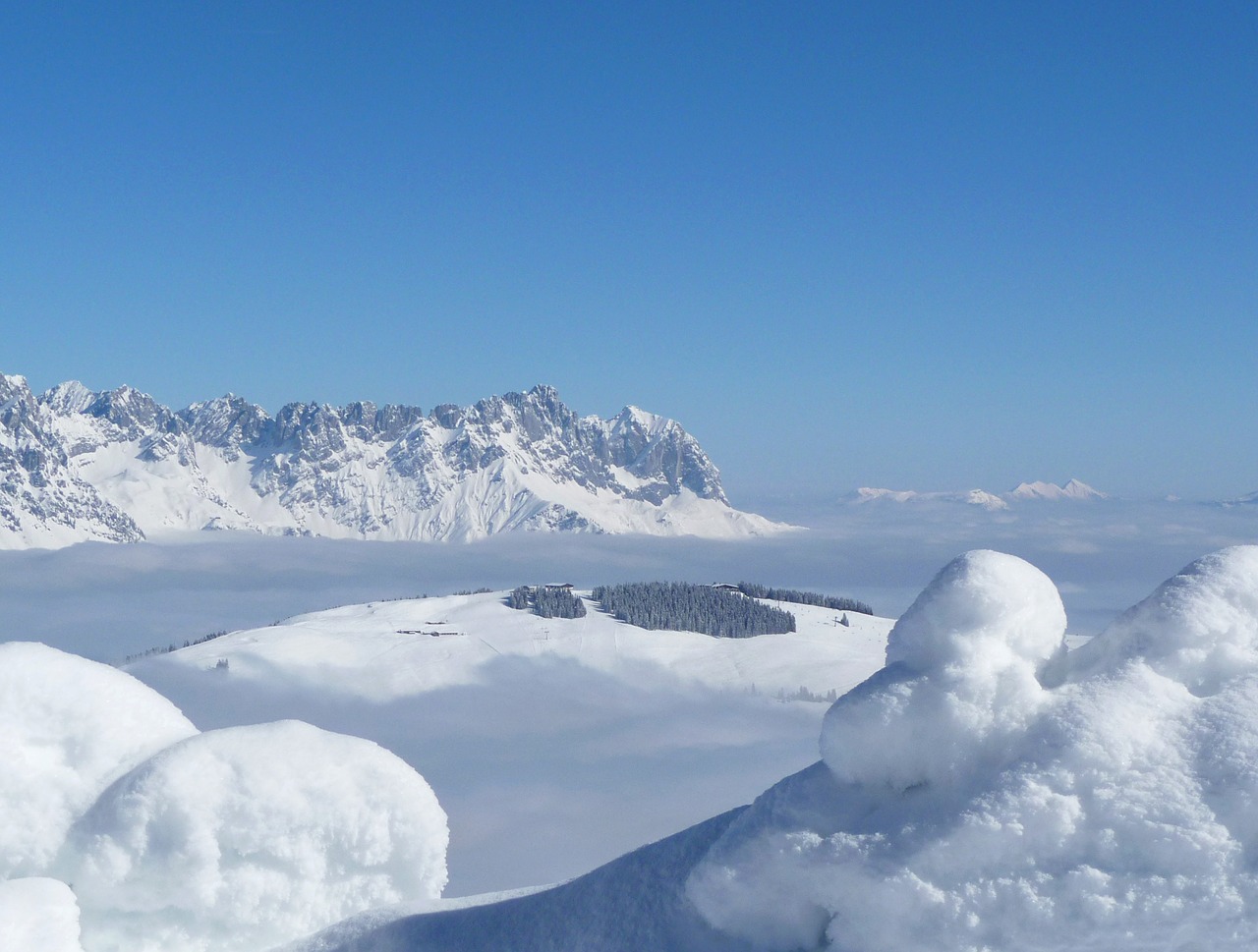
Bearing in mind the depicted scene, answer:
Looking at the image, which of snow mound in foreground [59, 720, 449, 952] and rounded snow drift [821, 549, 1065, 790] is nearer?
rounded snow drift [821, 549, 1065, 790]

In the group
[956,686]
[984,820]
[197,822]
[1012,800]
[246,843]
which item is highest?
[956,686]

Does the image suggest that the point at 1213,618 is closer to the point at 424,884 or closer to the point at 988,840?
the point at 988,840

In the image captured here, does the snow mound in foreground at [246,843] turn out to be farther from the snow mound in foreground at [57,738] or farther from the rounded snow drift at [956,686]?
the rounded snow drift at [956,686]

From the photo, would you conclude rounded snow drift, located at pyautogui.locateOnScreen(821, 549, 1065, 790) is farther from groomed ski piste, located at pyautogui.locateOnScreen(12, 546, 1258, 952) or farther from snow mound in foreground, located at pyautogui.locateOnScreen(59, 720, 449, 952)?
snow mound in foreground, located at pyautogui.locateOnScreen(59, 720, 449, 952)

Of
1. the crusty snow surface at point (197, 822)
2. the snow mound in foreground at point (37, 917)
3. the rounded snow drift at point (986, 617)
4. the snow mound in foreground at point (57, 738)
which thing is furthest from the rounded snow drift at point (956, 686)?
the snow mound in foreground at point (57, 738)

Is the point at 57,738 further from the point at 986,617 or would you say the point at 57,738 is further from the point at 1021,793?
the point at 1021,793

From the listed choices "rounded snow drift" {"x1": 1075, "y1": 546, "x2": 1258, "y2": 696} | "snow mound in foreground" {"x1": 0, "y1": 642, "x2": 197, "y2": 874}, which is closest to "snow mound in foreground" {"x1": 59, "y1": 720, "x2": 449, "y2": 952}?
"snow mound in foreground" {"x1": 0, "y1": 642, "x2": 197, "y2": 874}

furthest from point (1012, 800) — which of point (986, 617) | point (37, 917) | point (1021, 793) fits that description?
point (37, 917)
